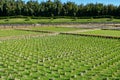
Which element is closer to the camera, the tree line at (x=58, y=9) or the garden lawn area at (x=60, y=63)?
the garden lawn area at (x=60, y=63)

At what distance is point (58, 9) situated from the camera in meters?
69.0

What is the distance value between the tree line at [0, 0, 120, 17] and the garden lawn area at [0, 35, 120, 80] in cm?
4910

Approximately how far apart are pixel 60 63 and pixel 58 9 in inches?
2235

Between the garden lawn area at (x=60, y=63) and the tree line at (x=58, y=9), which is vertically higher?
the tree line at (x=58, y=9)

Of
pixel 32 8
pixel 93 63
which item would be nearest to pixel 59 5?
pixel 32 8

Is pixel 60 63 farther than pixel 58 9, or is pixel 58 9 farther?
pixel 58 9

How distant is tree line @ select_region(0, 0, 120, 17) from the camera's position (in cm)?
6600

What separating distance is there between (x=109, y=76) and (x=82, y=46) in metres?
8.12

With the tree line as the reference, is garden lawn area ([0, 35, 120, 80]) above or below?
below

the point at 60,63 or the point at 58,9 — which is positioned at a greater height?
the point at 58,9

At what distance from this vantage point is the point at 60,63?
1302 centimetres

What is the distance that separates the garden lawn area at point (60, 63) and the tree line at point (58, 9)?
49097 millimetres

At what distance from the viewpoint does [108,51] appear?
1652 cm

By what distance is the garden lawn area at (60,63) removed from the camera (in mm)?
10633
